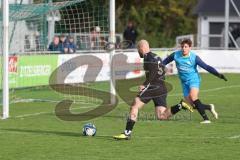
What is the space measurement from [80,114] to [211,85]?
10.8 meters

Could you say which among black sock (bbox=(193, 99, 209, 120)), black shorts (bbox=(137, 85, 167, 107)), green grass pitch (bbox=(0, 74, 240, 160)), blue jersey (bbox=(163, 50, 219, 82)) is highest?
blue jersey (bbox=(163, 50, 219, 82))

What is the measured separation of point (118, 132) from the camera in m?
15.4

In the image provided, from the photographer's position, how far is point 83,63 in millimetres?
27750

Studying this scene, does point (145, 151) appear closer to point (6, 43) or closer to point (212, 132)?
point (212, 132)

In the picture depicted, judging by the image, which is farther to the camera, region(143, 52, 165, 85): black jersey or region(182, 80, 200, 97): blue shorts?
region(182, 80, 200, 97): blue shorts

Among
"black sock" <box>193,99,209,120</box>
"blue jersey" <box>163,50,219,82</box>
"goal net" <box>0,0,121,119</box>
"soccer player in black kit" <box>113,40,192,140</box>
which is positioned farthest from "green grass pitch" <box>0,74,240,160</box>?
"goal net" <box>0,0,121,119</box>

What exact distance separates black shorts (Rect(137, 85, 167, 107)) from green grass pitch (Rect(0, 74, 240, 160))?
61cm

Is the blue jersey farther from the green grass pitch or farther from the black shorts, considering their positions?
the black shorts

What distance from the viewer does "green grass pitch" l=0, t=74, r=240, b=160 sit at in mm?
12289

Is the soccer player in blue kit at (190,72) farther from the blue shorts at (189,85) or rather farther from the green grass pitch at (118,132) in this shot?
the green grass pitch at (118,132)

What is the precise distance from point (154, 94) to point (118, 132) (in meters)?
1.15

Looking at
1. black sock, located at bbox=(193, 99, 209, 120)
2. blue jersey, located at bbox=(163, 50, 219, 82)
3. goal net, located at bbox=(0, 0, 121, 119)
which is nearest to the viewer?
blue jersey, located at bbox=(163, 50, 219, 82)

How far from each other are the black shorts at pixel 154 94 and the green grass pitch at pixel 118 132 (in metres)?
0.61

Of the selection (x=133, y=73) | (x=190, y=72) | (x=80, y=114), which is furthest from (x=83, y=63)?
(x=190, y=72)
